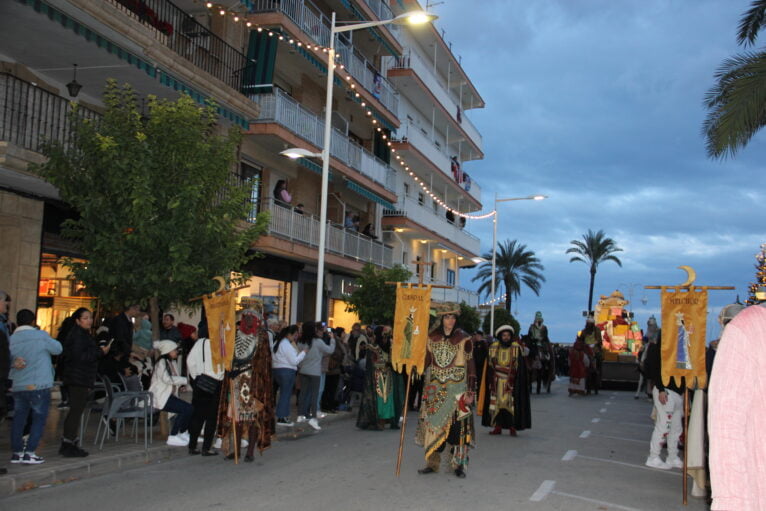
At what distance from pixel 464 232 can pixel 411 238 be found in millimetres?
7883

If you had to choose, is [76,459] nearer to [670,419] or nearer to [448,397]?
[448,397]

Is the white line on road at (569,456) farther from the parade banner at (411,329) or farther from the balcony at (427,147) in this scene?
the balcony at (427,147)

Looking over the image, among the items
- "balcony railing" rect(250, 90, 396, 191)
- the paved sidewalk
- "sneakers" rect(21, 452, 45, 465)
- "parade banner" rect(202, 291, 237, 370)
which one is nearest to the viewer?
the paved sidewalk

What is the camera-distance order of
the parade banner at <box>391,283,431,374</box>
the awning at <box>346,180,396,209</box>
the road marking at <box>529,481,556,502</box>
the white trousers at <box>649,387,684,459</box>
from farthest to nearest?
the awning at <box>346,180,396,209</box>
the white trousers at <box>649,387,684,459</box>
the parade banner at <box>391,283,431,374</box>
the road marking at <box>529,481,556,502</box>

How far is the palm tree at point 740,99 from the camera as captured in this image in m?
16.3

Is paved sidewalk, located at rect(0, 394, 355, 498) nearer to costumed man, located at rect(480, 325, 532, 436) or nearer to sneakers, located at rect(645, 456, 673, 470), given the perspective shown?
costumed man, located at rect(480, 325, 532, 436)

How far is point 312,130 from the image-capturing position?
25.6 metres

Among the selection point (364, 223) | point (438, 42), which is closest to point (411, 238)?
point (364, 223)

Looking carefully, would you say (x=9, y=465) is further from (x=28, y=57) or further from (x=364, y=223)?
(x=364, y=223)

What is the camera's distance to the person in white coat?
434 inches

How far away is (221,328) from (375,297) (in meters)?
14.0

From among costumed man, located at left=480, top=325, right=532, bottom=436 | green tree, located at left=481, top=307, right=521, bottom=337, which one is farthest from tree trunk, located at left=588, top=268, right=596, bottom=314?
costumed man, located at left=480, top=325, right=532, bottom=436

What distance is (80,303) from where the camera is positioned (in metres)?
17.6

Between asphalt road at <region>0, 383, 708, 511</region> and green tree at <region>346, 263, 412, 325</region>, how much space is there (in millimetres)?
10784
